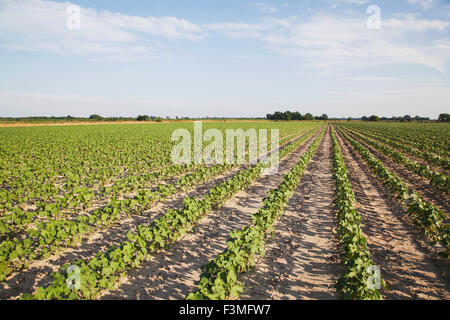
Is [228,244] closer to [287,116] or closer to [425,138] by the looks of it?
[425,138]

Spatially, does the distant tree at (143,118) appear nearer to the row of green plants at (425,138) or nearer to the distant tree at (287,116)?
the distant tree at (287,116)

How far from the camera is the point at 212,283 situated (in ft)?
14.1

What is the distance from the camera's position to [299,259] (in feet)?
20.1

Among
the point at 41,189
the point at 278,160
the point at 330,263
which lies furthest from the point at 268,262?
the point at 278,160

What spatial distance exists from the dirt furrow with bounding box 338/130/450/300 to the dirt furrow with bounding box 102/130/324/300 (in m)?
3.99

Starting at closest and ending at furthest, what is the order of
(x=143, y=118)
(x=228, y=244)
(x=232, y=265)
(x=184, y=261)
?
(x=232, y=265) → (x=228, y=244) → (x=184, y=261) → (x=143, y=118)

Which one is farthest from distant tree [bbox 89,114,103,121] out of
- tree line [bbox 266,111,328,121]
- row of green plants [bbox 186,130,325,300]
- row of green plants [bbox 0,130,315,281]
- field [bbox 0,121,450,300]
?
row of green plants [bbox 186,130,325,300]

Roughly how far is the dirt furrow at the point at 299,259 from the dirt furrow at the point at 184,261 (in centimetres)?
128

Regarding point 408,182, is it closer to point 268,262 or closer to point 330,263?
point 330,263

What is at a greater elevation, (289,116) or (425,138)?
(289,116)

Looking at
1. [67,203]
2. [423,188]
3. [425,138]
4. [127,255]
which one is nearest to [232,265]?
[127,255]

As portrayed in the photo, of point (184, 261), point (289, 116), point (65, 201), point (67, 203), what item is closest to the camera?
point (184, 261)

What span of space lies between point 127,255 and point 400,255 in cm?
707
